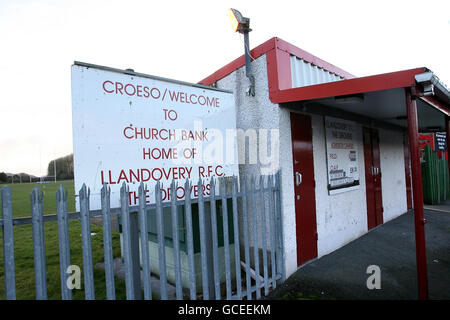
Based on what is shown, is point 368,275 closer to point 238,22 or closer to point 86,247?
point 86,247

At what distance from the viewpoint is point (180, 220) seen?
13.6 ft

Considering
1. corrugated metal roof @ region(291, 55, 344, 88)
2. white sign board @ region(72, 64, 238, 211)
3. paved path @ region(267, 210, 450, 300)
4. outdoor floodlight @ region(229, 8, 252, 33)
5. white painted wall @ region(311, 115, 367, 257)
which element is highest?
outdoor floodlight @ region(229, 8, 252, 33)

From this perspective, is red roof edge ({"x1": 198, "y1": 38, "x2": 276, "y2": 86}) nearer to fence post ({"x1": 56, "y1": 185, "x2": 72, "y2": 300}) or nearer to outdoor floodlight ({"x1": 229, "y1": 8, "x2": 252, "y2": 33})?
outdoor floodlight ({"x1": 229, "y1": 8, "x2": 252, "y2": 33})

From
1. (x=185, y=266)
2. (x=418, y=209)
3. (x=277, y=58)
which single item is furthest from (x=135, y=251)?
(x=277, y=58)

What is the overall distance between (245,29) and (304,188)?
265 cm

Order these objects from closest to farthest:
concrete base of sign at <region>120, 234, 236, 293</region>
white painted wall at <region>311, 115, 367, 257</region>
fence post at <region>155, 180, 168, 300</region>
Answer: fence post at <region>155, 180, 168, 300</region> → concrete base of sign at <region>120, 234, 236, 293</region> → white painted wall at <region>311, 115, 367, 257</region>

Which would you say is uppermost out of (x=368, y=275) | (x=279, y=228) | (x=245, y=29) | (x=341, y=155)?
(x=245, y=29)

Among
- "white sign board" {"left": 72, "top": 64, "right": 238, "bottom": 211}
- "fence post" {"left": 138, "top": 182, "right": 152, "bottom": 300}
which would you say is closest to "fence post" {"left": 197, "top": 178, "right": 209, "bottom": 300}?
"white sign board" {"left": 72, "top": 64, "right": 238, "bottom": 211}

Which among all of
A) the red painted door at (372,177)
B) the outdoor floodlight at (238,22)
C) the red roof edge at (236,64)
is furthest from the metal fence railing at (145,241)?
the red painted door at (372,177)

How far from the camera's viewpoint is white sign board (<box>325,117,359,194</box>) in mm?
5074

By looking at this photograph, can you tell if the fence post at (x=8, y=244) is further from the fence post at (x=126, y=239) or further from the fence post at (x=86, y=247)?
the fence post at (x=126, y=239)

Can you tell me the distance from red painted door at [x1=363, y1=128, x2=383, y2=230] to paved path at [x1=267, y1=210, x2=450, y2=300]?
0.59 meters

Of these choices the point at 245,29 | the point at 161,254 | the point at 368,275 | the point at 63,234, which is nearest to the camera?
the point at 63,234

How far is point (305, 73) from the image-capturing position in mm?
4797
